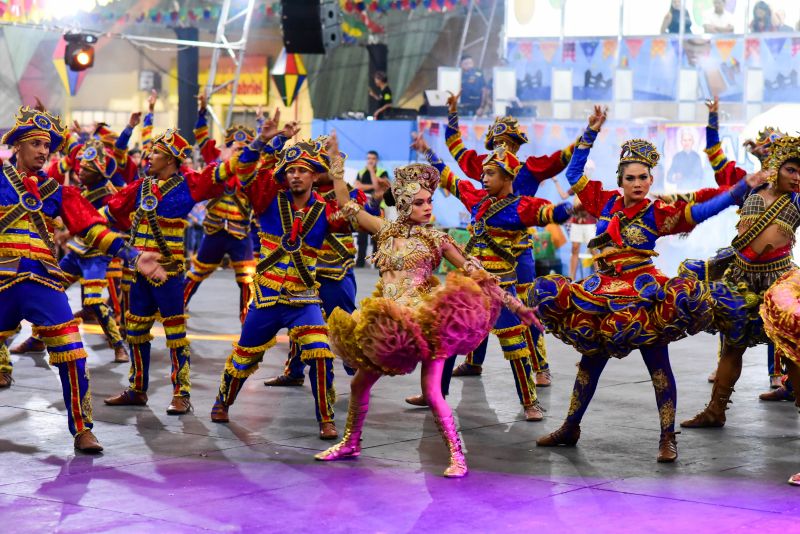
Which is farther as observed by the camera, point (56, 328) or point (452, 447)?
point (56, 328)

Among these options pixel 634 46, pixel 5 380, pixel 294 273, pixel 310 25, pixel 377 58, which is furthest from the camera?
pixel 377 58

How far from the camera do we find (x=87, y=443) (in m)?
7.09

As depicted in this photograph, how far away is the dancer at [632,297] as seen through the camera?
22.3 feet

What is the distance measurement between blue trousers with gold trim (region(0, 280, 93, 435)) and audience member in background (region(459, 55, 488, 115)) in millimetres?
11857

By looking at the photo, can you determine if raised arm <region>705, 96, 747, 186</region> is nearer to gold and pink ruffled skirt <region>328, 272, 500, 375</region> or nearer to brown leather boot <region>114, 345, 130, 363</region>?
gold and pink ruffled skirt <region>328, 272, 500, 375</region>

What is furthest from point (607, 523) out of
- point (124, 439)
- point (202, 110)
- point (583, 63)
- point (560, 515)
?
point (583, 63)

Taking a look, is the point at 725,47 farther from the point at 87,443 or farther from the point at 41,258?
the point at 87,443

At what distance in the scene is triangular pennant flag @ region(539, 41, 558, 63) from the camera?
17.0 metres

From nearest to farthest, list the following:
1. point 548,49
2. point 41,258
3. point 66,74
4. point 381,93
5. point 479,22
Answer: point 41,258 → point 548,49 → point 381,93 → point 479,22 → point 66,74

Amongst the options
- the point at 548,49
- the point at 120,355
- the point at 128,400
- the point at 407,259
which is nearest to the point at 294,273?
the point at 407,259

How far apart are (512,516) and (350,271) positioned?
12.8 ft

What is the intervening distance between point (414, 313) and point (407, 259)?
1.48ft

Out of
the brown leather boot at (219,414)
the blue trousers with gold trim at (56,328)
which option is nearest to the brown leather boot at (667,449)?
the brown leather boot at (219,414)

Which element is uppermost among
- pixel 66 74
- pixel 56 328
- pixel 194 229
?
pixel 66 74
